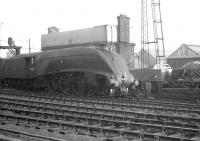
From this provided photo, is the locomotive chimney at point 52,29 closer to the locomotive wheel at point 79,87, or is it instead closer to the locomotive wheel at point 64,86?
the locomotive wheel at point 64,86

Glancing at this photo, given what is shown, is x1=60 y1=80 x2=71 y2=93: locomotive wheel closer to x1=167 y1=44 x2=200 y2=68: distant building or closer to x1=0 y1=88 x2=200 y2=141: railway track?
x1=0 y1=88 x2=200 y2=141: railway track

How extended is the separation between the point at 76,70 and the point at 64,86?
1.65 m

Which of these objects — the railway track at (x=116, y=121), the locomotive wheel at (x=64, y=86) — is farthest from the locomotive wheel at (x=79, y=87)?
the railway track at (x=116, y=121)

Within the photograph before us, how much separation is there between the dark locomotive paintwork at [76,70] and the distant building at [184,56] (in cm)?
2230

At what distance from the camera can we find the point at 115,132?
8320 mm

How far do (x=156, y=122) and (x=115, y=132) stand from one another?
65.1 inches

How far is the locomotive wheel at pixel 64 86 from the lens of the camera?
17.4 meters

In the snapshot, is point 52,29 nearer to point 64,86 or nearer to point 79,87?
point 64,86

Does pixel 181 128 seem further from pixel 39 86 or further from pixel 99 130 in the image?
pixel 39 86

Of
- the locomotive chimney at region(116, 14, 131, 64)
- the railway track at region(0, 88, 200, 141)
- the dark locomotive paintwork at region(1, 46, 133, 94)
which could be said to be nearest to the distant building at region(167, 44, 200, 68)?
the locomotive chimney at region(116, 14, 131, 64)

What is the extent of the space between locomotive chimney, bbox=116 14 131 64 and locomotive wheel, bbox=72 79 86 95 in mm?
14915

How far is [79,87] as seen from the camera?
55.2ft

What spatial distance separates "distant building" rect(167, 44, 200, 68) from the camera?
37806 millimetres

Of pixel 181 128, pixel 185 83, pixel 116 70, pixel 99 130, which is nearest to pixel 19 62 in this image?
pixel 116 70
